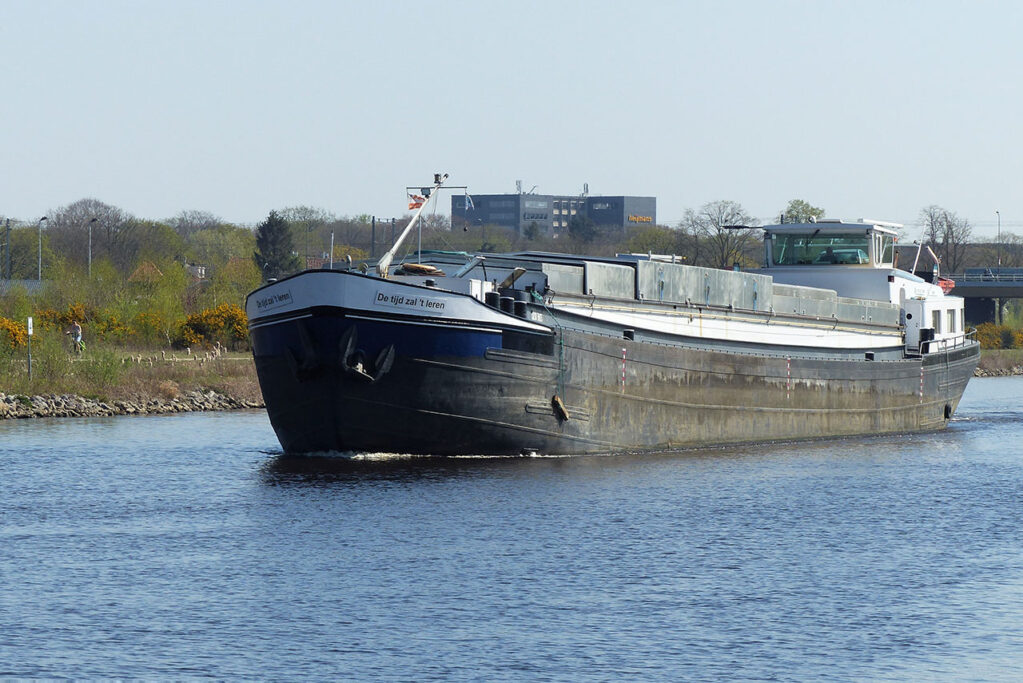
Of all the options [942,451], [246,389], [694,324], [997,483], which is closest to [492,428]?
[694,324]

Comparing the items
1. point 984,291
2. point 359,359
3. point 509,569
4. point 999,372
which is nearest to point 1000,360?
point 999,372

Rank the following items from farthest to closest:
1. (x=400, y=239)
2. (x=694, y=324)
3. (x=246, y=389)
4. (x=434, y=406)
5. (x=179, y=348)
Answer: (x=179, y=348), (x=246, y=389), (x=694, y=324), (x=400, y=239), (x=434, y=406)

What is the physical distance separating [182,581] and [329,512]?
20.9 feet

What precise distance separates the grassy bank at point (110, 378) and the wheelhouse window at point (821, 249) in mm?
23874

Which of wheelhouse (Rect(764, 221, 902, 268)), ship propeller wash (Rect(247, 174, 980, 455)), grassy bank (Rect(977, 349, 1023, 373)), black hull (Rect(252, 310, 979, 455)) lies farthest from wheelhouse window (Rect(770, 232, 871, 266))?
grassy bank (Rect(977, 349, 1023, 373))

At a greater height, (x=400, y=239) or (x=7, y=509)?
(x=400, y=239)

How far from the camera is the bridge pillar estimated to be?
137875 millimetres

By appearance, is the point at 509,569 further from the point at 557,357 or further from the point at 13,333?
the point at 13,333

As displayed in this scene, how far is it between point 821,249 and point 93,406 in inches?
1105

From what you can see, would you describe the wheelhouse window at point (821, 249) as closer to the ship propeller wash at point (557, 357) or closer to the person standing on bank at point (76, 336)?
the ship propeller wash at point (557, 357)

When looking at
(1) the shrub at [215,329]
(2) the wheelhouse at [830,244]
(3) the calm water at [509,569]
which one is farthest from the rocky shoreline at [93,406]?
(2) the wheelhouse at [830,244]

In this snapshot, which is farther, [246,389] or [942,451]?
[246,389]

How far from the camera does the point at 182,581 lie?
22.5m

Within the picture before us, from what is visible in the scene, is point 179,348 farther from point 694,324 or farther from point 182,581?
point 182,581
